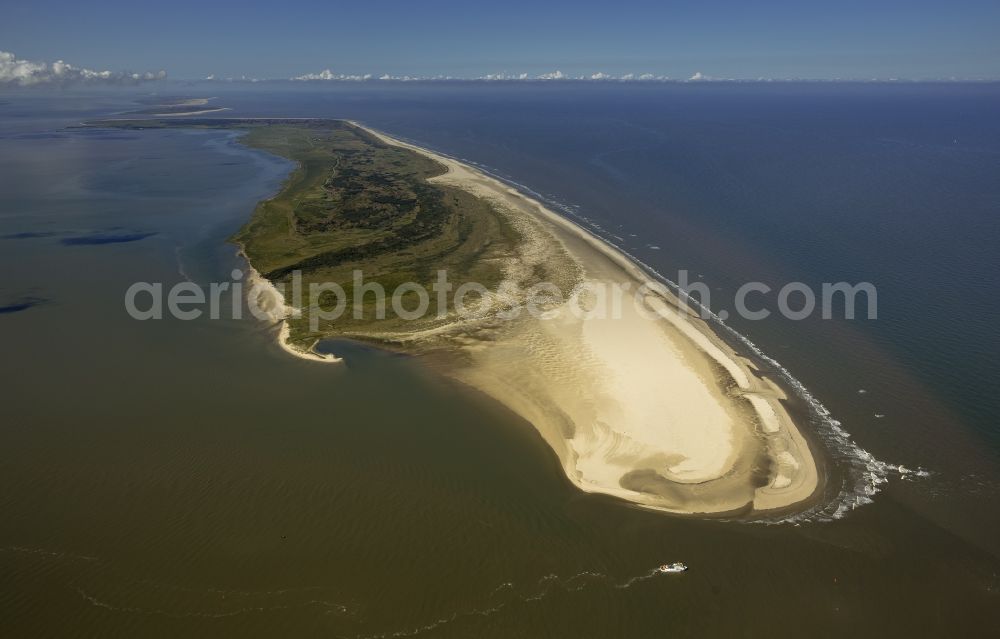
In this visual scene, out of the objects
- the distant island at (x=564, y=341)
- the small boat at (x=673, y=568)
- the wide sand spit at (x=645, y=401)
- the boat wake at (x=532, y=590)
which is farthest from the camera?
→ the distant island at (x=564, y=341)

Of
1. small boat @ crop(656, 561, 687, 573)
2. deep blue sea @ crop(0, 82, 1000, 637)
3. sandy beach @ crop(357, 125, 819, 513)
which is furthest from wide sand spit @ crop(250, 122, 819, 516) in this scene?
small boat @ crop(656, 561, 687, 573)

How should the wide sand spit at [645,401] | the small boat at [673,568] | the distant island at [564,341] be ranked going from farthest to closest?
the distant island at [564,341] < the wide sand spit at [645,401] < the small boat at [673,568]

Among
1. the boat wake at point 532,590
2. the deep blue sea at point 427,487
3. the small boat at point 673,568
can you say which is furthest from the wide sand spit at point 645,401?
the boat wake at point 532,590

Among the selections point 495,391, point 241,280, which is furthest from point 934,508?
point 241,280

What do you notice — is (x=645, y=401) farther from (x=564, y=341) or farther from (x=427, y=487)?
(x=427, y=487)

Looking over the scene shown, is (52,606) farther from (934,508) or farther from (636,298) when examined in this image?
(636,298)

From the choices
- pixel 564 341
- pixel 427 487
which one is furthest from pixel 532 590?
pixel 564 341

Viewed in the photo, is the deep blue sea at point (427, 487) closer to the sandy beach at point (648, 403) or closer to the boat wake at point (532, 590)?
the boat wake at point (532, 590)
